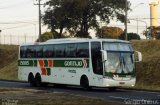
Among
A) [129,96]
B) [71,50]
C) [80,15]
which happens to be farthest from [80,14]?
[129,96]

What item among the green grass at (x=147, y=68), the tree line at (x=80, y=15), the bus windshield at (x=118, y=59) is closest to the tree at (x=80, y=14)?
the tree line at (x=80, y=15)

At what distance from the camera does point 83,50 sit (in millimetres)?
34969

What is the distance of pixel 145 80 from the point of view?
4162 cm

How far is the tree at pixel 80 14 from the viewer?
8169cm

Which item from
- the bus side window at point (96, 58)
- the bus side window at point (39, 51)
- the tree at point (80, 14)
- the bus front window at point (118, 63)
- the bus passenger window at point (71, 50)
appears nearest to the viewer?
the bus front window at point (118, 63)

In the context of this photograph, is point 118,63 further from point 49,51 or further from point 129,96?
point 49,51

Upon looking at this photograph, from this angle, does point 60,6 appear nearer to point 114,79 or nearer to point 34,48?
point 34,48

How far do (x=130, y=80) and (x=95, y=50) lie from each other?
9.27 ft

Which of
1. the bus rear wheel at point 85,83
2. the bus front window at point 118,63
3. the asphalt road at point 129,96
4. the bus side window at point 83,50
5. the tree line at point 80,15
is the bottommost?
the asphalt road at point 129,96

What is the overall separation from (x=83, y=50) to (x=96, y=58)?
1.56m

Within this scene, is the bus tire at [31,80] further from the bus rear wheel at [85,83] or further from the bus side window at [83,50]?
the bus side window at [83,50]

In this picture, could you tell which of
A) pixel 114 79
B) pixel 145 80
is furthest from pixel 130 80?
pixel 145 80

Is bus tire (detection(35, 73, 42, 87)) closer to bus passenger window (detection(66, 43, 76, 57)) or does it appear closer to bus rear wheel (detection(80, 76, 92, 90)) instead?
bus passenger window (detection(66, 43, 76, 57))

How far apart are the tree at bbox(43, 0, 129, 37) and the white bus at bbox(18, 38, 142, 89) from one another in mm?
40395
